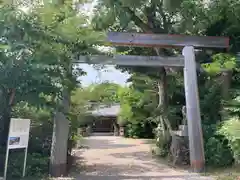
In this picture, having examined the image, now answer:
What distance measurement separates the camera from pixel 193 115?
8797 mm

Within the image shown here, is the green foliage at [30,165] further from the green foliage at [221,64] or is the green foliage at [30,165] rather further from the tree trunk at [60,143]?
the green foliage at [221,64]

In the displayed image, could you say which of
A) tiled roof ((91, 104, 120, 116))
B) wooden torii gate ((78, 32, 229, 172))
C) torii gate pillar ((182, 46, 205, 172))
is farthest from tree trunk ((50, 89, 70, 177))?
tiled roof ((91, 104, 120, 116))

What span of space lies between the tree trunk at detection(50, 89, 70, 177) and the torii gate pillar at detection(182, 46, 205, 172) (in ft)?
12.1

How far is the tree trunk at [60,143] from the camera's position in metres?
8.06

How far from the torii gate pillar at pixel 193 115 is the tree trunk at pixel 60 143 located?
3.68 m

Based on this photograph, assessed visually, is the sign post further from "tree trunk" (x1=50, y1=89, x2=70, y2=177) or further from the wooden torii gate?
the wooden torii gate

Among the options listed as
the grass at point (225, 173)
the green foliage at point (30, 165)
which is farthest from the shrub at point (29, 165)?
the grass at point (225, 173)

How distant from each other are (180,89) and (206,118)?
283cm

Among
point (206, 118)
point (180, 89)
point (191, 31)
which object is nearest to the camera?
point (206, 118)

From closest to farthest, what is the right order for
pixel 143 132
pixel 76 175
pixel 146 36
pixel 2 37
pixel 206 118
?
pixel 2 37 < pixel 76 175 < pixel 146 36 < pixel 206 118 < pixel 143 132

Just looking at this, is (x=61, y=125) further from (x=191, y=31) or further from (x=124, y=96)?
(x=124, y=96)

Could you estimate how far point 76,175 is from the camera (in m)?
8.20

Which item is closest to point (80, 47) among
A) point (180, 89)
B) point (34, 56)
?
point (34, 56)

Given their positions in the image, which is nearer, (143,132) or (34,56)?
(34,56)
